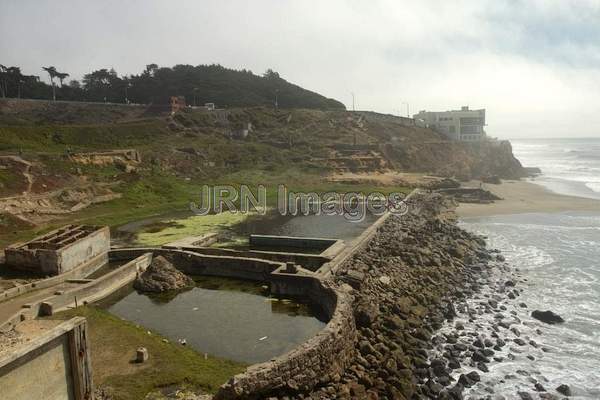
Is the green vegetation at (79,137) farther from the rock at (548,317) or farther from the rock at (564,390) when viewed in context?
the rock at (564,390)

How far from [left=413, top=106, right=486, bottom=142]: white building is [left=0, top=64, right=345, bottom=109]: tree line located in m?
29.8

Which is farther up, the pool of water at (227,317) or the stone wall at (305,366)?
the stone wall at (305,366)

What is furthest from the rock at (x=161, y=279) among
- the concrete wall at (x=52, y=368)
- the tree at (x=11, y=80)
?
the tree at (x=11, y=80)

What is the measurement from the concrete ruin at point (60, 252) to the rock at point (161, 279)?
151 inches

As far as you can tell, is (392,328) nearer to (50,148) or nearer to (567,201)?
(567,201)

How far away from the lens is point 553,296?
968 inches

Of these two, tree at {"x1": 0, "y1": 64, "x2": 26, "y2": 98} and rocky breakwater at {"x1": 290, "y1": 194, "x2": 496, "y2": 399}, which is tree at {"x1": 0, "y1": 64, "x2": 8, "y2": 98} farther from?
rocky breakwater at {"x1": 290, "y1": 194, "x2": 496, "y2": 399}

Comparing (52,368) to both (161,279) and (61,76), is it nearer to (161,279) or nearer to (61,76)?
(161,279)

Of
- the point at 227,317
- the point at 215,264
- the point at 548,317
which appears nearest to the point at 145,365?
the point at 227,317

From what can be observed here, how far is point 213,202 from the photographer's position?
162 feet

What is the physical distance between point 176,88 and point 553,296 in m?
107

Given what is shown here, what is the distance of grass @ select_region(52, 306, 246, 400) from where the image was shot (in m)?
14.1

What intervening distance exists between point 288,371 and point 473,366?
796cm

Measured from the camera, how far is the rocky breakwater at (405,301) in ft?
50.9
